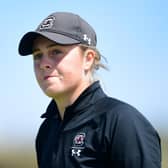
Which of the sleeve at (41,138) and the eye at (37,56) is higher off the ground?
the eye at (37,56)

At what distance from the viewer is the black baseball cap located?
429 centimetres

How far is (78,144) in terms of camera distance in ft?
13.4

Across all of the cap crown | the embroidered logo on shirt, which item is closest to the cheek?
the cap crown

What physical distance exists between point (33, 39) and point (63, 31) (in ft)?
0.72

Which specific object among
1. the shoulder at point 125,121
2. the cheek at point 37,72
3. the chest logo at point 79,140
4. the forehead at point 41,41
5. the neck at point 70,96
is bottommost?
the chest logo at point 79,140

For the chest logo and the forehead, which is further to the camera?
the forehead

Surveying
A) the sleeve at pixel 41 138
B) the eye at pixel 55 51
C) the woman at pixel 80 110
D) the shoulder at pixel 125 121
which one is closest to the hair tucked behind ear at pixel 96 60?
the woman at pixel 80 110

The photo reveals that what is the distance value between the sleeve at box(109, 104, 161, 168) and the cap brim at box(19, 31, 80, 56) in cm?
61

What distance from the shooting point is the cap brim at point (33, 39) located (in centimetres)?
420

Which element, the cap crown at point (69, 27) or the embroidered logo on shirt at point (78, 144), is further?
the cap crown at point (69, 27)

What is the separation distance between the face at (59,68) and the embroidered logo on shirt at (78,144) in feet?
1.08

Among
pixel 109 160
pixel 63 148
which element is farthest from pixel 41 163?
pixel 109 160

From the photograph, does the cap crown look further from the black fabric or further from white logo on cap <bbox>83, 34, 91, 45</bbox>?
the black fabric

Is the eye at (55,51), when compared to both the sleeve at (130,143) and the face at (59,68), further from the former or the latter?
the sleeve at (130,143)
